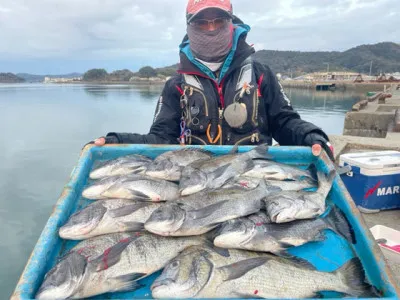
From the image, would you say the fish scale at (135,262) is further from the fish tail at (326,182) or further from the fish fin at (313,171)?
the fish fin at (313,171)

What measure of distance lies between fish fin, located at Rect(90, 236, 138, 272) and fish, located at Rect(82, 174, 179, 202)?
21.1 inches

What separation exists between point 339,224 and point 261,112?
Result: 2.23m

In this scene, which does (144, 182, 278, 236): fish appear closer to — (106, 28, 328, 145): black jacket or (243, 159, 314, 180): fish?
(243, 159, 314, 180): fish

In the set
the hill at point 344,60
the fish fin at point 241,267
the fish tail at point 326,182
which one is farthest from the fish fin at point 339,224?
the hill at point 344,60

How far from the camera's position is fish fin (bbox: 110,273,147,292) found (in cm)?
174

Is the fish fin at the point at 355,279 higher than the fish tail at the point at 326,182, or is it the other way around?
the fish tail at the point at 326,182

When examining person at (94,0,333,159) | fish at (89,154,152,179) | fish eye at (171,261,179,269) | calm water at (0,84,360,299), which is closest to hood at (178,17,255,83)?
person at (94,0,333,159)

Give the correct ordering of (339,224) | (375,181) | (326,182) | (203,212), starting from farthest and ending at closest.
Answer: (375,181) < (326,182) < (339,224) < (203,212)

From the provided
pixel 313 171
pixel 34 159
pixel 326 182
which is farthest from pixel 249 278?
pixel 34 159

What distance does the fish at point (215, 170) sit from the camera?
96.8 inches

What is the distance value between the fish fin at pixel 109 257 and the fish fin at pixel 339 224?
1448mm

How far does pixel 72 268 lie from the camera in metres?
1.69

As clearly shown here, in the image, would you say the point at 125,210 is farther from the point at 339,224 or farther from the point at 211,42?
the point at 211,42

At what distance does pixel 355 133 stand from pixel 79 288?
12114mm
